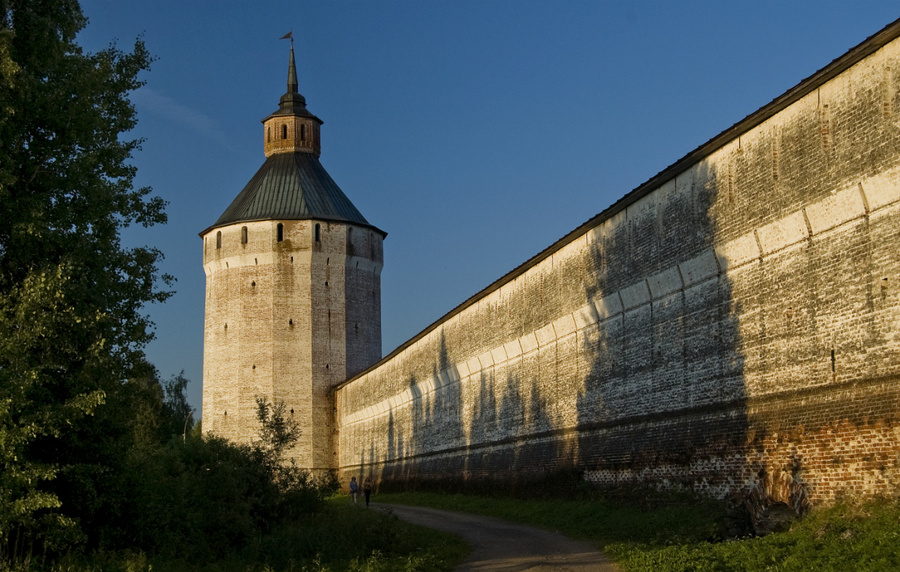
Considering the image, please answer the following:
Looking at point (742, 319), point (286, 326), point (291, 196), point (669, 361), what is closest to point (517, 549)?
point (669, 361)

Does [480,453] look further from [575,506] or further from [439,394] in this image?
[575,506]

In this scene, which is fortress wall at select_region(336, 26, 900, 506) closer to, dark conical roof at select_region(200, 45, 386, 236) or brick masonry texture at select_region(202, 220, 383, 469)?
brick masonry texture at select_region(202, 220, 383, 469)

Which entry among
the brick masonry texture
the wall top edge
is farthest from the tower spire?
the wall top edge

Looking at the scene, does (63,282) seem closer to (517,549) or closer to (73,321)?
(73,321)

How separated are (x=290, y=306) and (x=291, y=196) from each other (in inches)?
218

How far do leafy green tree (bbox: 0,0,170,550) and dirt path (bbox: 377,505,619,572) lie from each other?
551cm

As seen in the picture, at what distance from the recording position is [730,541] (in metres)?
12.4

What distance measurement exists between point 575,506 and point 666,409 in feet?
10.0

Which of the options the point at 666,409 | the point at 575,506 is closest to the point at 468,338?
the point at 575,506

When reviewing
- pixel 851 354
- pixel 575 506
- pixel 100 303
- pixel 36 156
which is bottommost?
pixel 575 506

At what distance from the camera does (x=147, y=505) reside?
14.3 meters

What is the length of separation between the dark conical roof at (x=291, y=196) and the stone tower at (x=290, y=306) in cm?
7

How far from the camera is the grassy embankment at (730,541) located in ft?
32.1

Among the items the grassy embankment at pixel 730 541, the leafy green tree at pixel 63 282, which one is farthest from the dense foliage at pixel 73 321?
the grassy embankment at pixel 730 541
